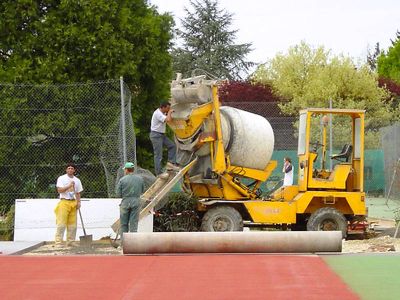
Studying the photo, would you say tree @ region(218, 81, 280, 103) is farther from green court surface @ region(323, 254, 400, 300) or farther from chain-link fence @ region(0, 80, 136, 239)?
green court surface @ region(323, 254, 400, 300)

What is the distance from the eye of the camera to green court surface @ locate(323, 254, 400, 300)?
→ 12391mm

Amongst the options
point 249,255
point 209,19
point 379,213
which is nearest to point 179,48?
point 209,19

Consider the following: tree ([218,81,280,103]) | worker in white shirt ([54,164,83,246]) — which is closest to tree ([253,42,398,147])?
tree ([218,81,280,103])

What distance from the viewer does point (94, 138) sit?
2228 centimetres

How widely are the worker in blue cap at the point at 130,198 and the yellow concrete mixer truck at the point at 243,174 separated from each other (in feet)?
6.18

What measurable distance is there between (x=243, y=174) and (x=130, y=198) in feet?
10.8

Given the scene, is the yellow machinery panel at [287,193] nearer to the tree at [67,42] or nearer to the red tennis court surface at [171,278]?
the red tennis court surface at [171,278]

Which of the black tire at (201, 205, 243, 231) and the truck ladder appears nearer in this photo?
the truck ladder

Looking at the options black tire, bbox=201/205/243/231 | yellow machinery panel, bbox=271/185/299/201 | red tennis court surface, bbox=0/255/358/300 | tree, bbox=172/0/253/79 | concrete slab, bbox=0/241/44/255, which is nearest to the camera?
red tennis court surface, bbox=0/255/358/300

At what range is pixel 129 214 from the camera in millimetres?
19531

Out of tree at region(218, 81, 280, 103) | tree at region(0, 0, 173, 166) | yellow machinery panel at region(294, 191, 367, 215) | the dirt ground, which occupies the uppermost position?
tree at region(218, 81, 280, 103)

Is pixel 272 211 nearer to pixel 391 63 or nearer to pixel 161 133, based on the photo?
pixel 161 133

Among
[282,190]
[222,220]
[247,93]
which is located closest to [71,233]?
[222,220]

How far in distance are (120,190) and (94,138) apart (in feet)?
10.4
